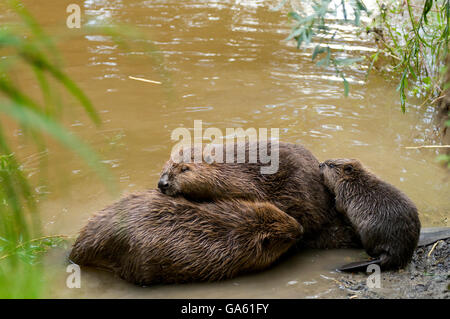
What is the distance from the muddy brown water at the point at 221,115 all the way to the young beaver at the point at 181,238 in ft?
0.33

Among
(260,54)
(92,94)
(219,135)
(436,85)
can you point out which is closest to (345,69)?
(260,54)

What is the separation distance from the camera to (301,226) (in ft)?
11.6

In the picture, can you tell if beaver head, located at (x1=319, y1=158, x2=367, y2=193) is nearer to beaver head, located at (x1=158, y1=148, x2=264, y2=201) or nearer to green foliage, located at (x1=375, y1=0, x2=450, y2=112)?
beaver head, located at (x1=158, y1=148, x2=264, y2=201)

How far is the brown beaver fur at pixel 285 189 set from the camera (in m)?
3.67

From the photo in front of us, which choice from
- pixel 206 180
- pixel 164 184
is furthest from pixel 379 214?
pixel 164 184

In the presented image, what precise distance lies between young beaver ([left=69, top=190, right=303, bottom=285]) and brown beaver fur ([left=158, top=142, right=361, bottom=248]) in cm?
16

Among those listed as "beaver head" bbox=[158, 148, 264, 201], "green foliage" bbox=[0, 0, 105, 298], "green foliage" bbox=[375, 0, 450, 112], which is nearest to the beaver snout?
"beaver head" bbox=[158, 148, 264, 201]

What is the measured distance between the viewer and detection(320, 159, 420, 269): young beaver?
334 centimetres

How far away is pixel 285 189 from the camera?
3789 millimetres

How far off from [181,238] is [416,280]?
5.11 ft

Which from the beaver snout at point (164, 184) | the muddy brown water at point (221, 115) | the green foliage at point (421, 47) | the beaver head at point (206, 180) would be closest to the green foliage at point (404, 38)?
the green foliage at point (421, 47)

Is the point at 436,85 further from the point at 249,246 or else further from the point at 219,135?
the point at 249,246

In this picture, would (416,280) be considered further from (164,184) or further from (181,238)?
(164,184)
